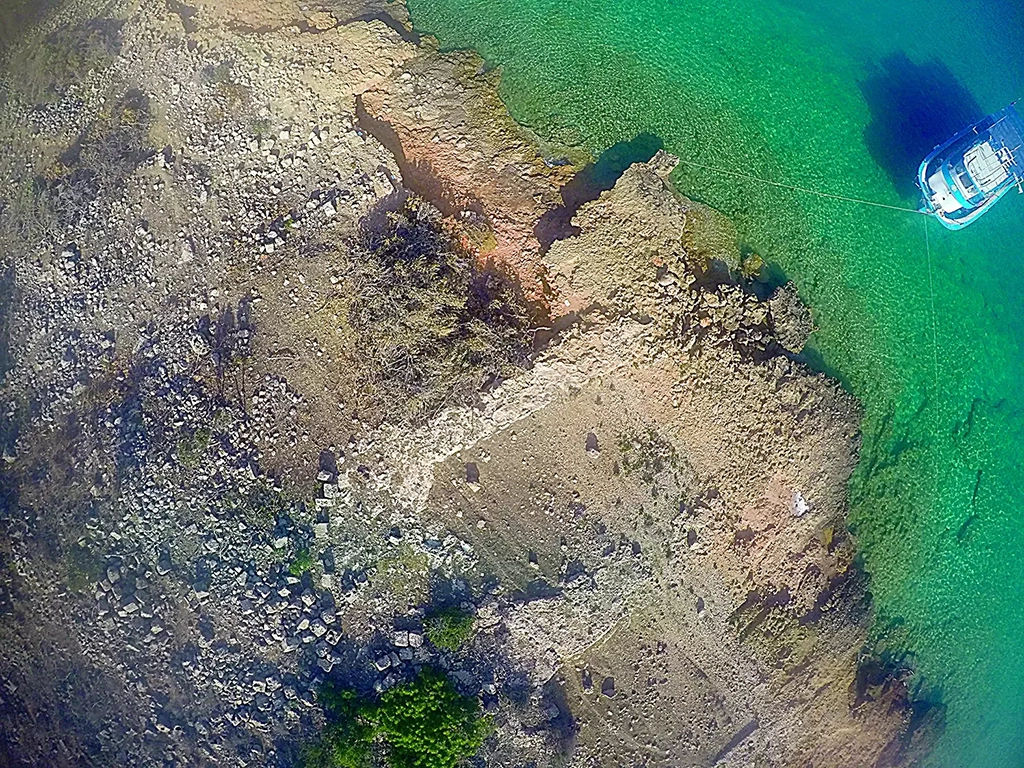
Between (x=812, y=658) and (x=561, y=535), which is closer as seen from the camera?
(x=561, y=535)

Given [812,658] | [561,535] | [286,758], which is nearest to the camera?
[286,758]

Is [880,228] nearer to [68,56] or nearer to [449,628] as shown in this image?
[449,628]

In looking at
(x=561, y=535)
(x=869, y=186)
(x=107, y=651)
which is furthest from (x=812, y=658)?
(x=107, y=651)

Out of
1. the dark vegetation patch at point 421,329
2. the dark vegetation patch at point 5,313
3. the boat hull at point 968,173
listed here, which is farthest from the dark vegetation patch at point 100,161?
the boat hull at point 968,173

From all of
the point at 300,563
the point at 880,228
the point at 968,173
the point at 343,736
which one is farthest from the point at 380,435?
the point at 968,173

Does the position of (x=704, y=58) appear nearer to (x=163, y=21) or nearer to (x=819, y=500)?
(x=819, y=500)

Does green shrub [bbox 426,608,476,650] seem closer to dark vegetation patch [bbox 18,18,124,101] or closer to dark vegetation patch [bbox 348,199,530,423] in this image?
dark vegetation patch [bbox 348,199,530,423]
